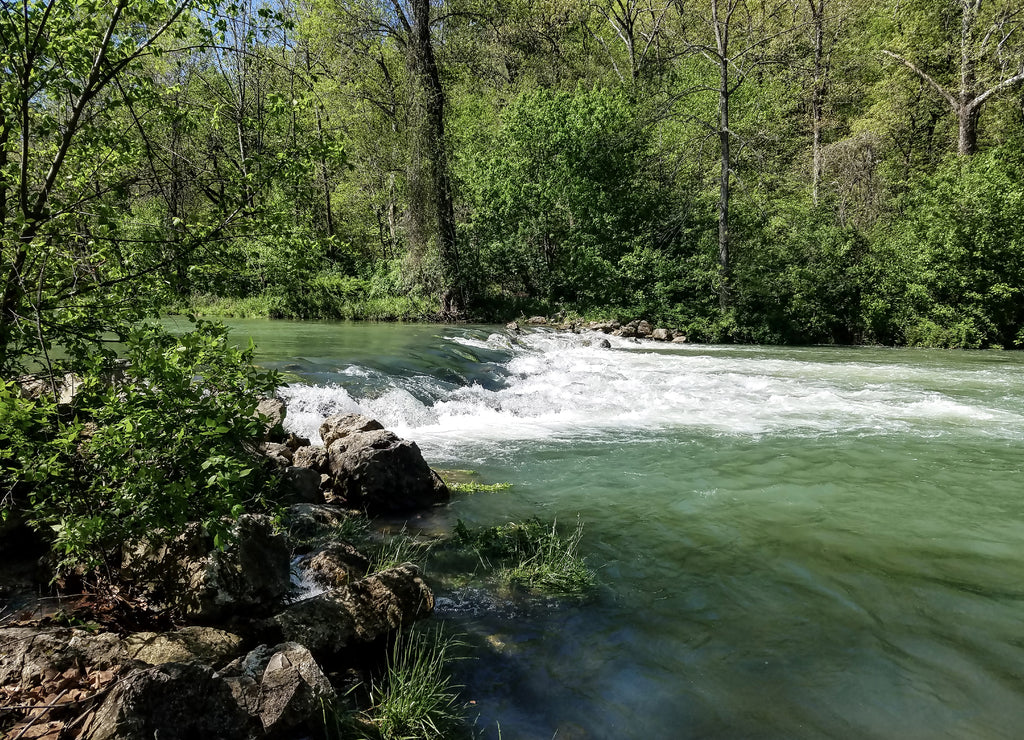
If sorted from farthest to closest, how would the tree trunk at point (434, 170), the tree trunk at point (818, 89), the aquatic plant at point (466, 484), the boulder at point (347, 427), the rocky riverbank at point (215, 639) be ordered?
the tree trunk at point (818, 89) < the tree trunk at point (434, 170) < the boulder at point (347, 427) < the aquatic plant at point (466, 484) < the rocky riverbank at point (215, 639)

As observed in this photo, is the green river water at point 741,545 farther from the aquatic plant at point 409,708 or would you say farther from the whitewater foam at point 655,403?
the aquatic plant at point 409,708

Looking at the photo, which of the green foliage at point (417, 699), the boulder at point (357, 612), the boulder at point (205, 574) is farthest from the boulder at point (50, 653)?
the green foliage at point (417, 699)

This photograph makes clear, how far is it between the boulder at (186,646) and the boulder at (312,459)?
137 inches

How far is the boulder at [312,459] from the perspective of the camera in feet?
23.0

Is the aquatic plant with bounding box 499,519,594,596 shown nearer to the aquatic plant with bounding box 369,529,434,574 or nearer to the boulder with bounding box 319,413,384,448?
the aquatic plant with bounding box 369,529,434,574

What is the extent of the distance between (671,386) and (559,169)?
1718 cm

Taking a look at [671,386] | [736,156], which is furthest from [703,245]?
[671,386]

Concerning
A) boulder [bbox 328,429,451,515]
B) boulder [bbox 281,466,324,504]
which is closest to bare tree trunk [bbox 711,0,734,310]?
boulder [bbox 328,429,451,515]

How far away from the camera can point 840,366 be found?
53.7ft

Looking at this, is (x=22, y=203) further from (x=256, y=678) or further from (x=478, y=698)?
(x=478, y=698)

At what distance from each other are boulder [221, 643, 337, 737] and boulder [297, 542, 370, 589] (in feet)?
3.90

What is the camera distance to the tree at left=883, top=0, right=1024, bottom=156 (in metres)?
21.7

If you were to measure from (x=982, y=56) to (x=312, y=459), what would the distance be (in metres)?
27.8

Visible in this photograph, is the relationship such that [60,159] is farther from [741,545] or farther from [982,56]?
[982,56]
